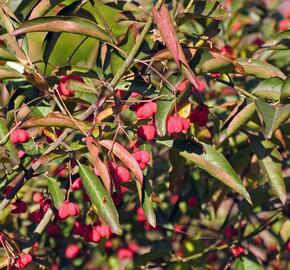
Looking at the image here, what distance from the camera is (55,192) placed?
5.96 ft

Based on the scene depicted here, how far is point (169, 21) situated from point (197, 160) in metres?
0.39

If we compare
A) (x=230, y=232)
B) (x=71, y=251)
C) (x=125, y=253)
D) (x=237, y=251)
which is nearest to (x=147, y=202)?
(x=237, y=251)

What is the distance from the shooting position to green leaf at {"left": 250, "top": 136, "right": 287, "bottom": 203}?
71.4 inches

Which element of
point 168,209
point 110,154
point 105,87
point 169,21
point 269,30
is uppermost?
point 169,21

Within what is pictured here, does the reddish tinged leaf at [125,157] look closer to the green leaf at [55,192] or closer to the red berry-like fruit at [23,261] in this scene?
the green leaf at [55,192]

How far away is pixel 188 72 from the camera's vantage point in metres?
1.39

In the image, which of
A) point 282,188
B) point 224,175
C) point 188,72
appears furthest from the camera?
point 282,188

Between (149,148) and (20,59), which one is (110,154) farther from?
(20,59)

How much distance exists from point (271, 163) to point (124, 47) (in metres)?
0.46

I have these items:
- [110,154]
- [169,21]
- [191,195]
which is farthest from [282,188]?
[191,195]

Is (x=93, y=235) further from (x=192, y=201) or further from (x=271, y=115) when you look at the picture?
(x=192, y=201)

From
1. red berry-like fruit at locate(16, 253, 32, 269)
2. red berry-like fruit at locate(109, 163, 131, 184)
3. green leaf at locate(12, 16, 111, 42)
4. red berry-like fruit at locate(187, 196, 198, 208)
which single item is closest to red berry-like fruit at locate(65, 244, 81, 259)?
red berry-like fruit at locate(187, 196, 198, 208)

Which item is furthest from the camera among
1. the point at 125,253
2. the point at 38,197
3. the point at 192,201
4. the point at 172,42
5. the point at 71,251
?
the point at 125,253

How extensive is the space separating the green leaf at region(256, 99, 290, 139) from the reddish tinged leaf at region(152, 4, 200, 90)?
10.2 inches
